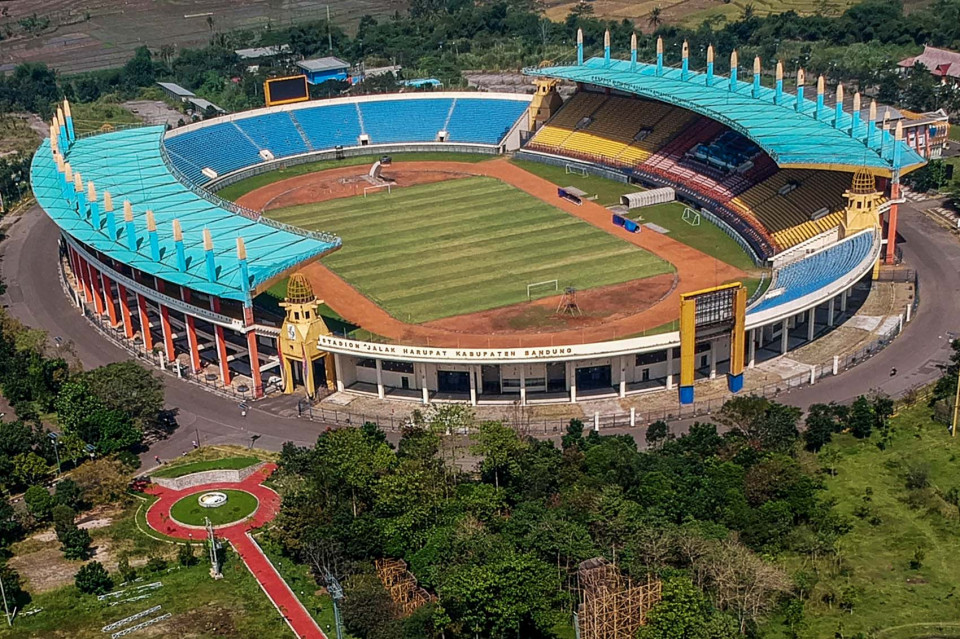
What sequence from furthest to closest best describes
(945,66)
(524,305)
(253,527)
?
(945,66) → (524,305) → (253,527)

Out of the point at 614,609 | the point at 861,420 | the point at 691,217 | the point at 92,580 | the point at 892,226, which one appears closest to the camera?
the point at 614,609

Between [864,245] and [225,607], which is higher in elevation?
[864,245]

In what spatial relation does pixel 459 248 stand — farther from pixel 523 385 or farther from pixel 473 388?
Answer: pixel 523 385

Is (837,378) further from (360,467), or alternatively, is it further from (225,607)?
(225,607)

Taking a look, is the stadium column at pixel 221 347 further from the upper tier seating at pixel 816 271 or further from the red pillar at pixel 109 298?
the upper tier seating at pixel 816 271

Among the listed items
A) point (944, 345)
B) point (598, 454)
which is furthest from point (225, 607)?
point (944, 345)

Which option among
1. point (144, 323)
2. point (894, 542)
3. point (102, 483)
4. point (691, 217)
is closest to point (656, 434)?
point (894, 542)
